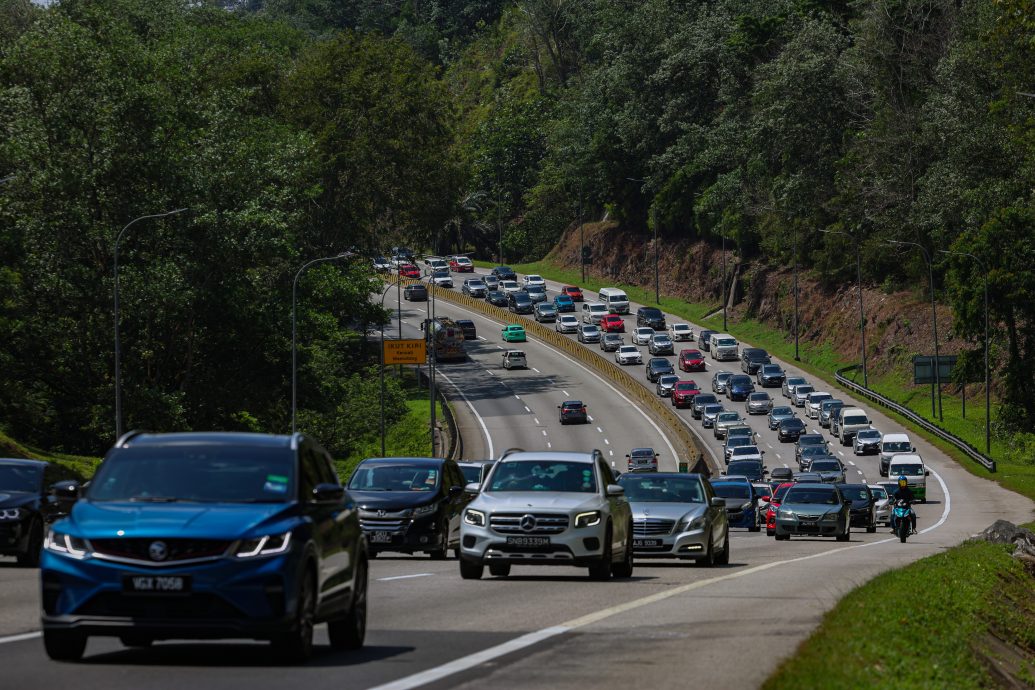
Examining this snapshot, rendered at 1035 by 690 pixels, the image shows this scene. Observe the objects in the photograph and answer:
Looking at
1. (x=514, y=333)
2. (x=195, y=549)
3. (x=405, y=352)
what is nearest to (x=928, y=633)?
(x=195, y=549)

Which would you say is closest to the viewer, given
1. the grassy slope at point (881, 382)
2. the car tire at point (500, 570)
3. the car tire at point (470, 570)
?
the car tire at point (470, 570)

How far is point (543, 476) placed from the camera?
2228cm

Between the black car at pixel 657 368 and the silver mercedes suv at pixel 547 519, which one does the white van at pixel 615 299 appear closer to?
the black car at pixel 657 368

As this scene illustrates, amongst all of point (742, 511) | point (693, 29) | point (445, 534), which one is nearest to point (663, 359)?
point (693, 29)

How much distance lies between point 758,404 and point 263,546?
8736 cm

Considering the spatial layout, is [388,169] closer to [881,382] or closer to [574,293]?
[881,382]

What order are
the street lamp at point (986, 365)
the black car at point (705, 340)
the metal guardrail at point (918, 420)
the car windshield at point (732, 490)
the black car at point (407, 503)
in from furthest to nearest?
the black car at point (705, 340) < the street lamp at point (986, 365) < the metal guardrail at point (918, 420) < the car windshield at point (732, 490) < the black car at point (407, 503)

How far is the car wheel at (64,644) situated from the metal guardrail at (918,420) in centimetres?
6735

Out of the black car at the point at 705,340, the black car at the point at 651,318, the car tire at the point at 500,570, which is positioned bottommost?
the car tire at the point at 500,570

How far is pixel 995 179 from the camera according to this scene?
89625 millimetres

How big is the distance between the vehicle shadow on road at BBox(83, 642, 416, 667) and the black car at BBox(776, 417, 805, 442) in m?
76.4

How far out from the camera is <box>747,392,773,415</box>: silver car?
9744cm

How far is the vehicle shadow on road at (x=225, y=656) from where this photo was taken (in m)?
A: 12.1

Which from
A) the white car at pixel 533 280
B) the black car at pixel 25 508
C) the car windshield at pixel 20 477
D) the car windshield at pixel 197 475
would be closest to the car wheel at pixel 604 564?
the black car at pixel 25 508
